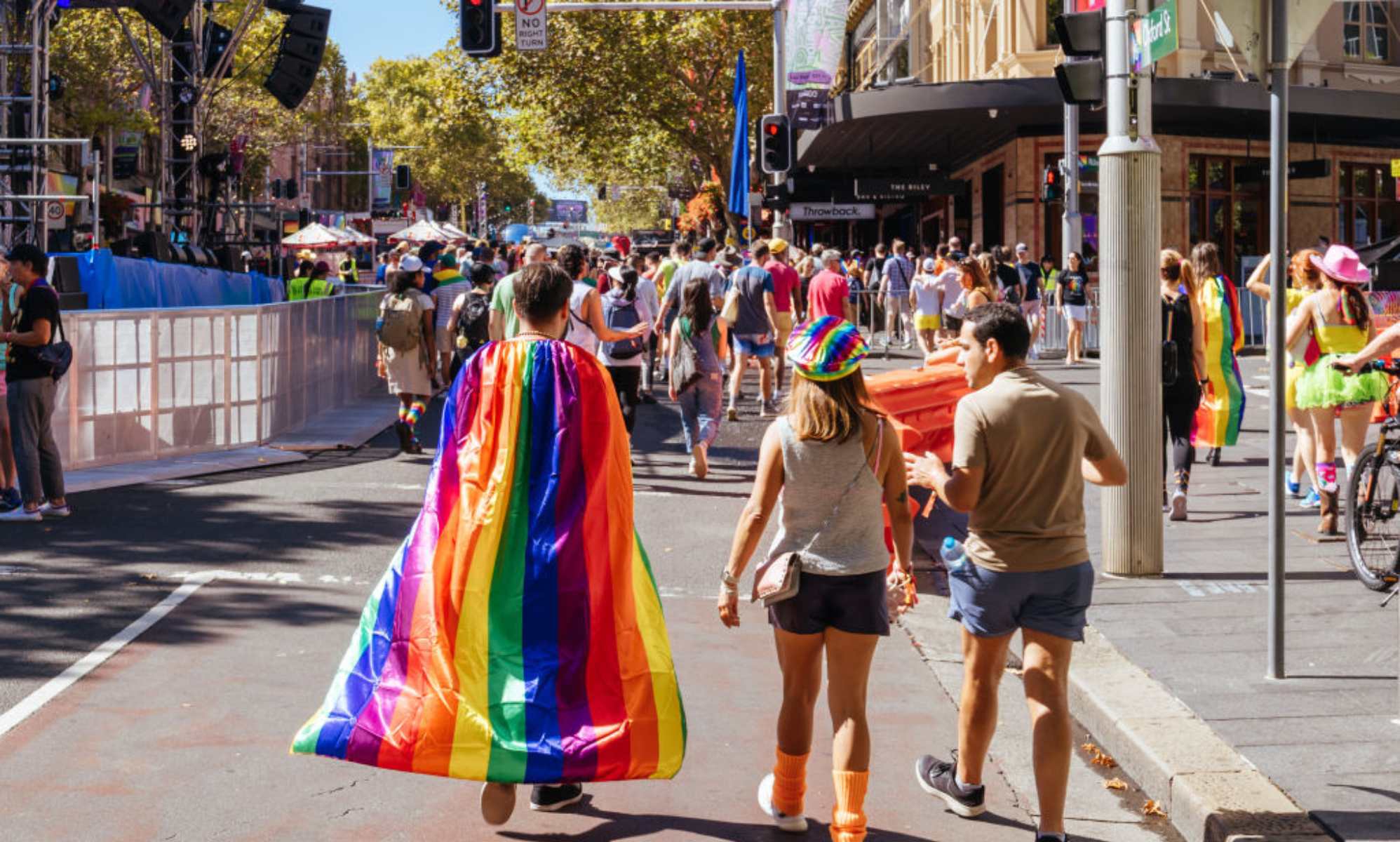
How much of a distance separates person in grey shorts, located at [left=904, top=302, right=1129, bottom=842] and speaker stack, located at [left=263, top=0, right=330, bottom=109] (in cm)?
2513

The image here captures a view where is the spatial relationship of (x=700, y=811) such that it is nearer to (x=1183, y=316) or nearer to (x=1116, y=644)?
(x=1116, y=644)

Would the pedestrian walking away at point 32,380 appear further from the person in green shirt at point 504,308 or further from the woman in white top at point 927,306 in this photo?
the woman in white top at point 927,306

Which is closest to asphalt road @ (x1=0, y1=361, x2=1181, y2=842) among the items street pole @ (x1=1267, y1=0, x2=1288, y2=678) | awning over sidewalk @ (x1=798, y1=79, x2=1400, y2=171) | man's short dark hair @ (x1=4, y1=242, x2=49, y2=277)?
street pole @ (x1=1267, y1=0, x2=1288, y2=678)

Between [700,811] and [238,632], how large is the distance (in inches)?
130

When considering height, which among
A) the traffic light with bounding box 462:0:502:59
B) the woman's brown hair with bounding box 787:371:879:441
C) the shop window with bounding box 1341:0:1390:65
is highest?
the shop window with bounding box 1341:0:1390:65

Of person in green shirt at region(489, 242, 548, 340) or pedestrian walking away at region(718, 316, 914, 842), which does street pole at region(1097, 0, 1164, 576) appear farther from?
person in green shirt at region(489, 242, 548, 340)

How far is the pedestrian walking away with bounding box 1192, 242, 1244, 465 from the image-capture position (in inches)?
454

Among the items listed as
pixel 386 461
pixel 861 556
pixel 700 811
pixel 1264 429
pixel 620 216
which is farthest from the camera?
pixel 620 216

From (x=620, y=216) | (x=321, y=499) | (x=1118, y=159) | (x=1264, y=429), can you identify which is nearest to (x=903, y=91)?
(x=1264, y=429)

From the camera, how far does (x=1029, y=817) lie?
537cm

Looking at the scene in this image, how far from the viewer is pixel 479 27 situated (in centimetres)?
2188

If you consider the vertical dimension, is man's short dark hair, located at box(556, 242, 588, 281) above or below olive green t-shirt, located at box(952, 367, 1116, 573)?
above

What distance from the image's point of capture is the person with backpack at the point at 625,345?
45.4ft

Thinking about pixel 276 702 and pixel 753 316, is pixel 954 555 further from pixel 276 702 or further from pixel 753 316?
pixel 753 316
